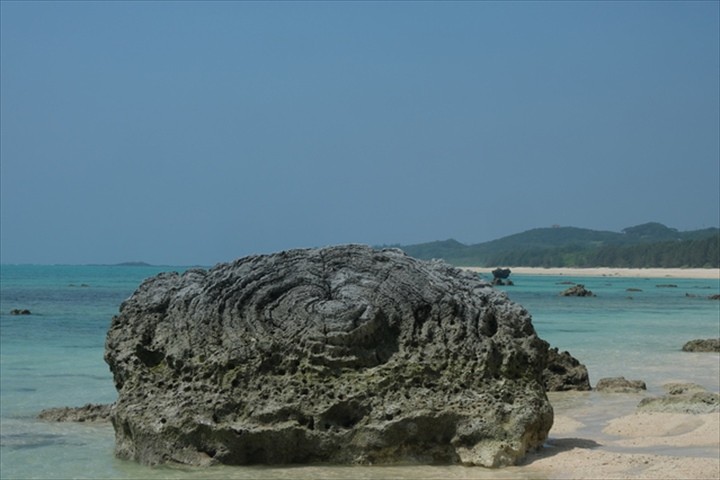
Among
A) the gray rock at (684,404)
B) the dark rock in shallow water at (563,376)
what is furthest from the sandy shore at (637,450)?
the dark rock in shallow water at (563,376)

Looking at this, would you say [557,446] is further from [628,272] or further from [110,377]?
[628,272]

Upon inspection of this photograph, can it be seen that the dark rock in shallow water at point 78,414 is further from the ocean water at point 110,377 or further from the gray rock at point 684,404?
the gray rock at point 684,404

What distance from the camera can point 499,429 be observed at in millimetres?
8461

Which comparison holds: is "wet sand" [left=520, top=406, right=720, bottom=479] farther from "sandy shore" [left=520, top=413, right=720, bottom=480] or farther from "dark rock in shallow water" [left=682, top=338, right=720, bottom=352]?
"dark rock in shallow water" [left=682, top=338, right=720, bottom=352]

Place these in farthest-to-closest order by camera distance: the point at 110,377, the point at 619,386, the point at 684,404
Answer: the point at 110,377, the point at 619,386, the point at 684,404

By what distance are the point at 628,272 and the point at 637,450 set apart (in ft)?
384

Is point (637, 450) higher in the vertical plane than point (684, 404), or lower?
lower

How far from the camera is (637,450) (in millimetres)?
9070

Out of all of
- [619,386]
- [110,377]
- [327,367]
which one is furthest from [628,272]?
[327,367]

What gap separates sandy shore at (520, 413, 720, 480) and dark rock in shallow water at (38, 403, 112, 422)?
5.01m

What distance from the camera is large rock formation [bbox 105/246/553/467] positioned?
8445 millimetres

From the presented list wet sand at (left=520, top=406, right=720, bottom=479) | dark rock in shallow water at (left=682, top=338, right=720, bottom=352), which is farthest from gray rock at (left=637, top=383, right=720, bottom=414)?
dark rock in shallow water at (left=682, top=338, right=720, bottom=352)

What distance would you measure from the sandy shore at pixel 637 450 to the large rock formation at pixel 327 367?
1.16 feet

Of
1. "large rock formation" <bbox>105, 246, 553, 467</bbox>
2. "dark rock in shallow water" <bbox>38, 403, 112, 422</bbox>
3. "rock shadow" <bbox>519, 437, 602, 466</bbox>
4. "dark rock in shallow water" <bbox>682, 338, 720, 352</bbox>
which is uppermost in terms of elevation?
"large rock formation" <bbox>105, 246, 553, 467</bbox>
